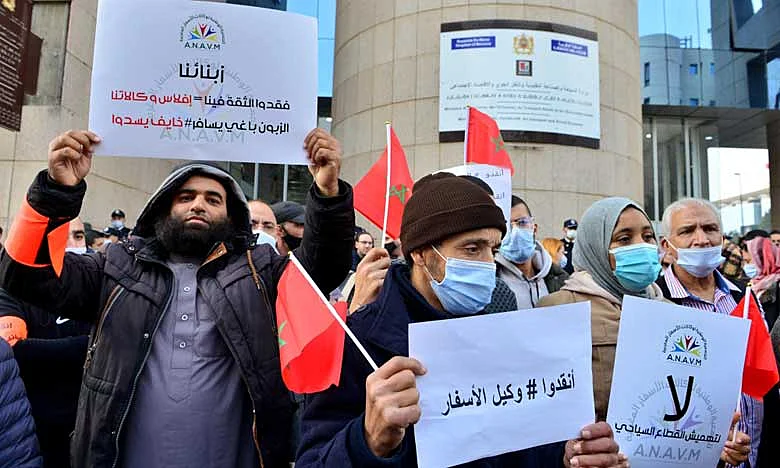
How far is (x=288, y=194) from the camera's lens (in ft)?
51.7

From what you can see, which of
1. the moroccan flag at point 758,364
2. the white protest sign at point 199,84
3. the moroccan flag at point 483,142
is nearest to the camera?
the white protest sign at point 199,84

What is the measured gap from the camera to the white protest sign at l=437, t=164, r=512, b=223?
4176 millimetres

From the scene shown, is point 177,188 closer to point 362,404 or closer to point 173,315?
point 173,315

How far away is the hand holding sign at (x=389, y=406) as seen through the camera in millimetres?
1465

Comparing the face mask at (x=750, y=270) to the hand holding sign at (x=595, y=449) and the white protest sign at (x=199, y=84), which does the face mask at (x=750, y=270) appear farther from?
the white protest sign at (x=199, y=84)

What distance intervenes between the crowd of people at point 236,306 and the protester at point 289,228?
5.56 ft

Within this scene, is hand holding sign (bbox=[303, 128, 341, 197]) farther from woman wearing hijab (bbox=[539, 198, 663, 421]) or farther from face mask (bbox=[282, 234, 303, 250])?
face mask (bbox=[282, 234, 303, 250])

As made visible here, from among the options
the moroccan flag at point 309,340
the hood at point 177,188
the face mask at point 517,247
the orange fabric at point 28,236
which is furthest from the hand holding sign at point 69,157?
the face mask at point 517,247

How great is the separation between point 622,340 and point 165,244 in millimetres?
1800

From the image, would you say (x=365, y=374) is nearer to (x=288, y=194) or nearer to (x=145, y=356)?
(x=145, y=356)

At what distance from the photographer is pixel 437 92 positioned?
1146cm

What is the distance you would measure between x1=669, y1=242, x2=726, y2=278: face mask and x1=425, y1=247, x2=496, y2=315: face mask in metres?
1.55

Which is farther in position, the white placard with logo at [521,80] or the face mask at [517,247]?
the white placard with logo at [521,80]

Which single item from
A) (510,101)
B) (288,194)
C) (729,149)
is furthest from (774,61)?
(288,194)
